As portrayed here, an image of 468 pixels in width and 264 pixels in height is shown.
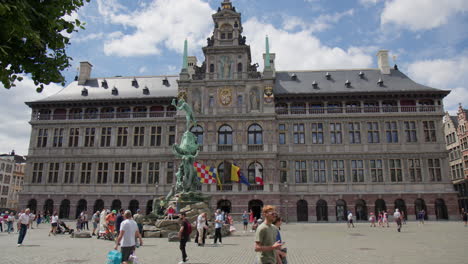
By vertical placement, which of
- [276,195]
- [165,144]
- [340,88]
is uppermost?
[340,88]

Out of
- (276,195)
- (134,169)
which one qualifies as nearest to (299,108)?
(276,195)

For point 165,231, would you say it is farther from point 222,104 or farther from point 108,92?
Answer: point 108,92

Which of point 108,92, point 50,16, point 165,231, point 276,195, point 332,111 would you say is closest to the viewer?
point 50,16

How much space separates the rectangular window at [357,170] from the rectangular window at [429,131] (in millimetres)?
8658

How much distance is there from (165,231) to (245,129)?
24.0 metres

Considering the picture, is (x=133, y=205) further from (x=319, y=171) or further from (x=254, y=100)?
(x=319, y=171)

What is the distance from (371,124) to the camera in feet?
144

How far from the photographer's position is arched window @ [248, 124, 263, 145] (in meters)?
43.6

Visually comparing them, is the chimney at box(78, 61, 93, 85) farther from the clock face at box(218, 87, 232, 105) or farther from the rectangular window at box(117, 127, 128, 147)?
the clock face at box(218, 87, 232, 105)

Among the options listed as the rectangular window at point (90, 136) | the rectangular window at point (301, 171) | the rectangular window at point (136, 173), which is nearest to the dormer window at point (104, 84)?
the rectangular window at point (90, 136)

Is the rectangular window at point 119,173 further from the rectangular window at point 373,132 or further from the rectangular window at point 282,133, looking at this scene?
the rectangular window at point 373,132

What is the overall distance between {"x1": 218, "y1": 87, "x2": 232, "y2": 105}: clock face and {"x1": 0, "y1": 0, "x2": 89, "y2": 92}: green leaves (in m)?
35.1

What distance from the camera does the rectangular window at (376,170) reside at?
42.2 metres

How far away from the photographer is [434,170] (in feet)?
137
